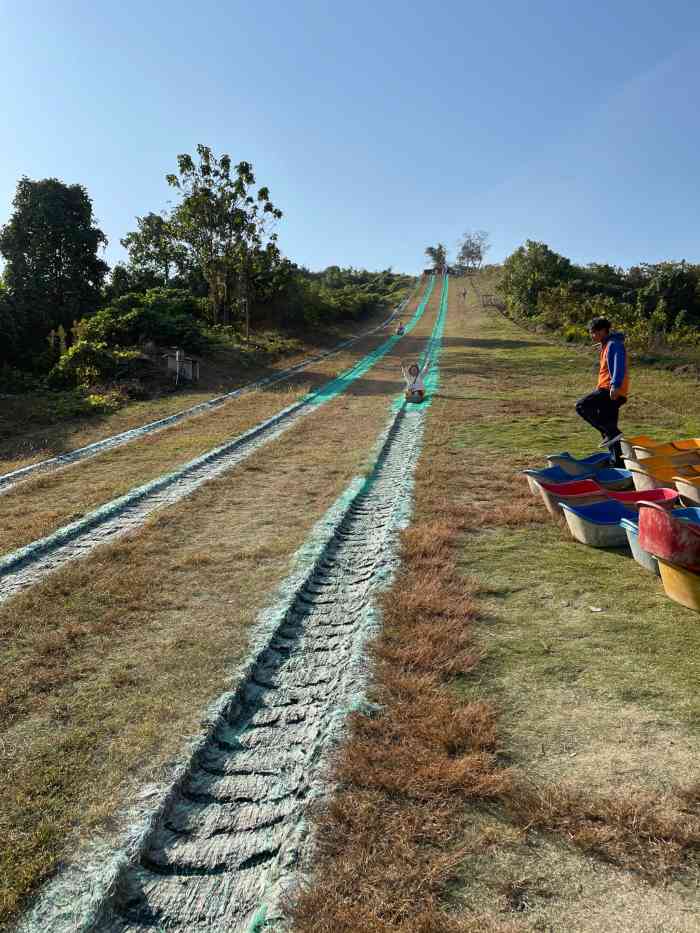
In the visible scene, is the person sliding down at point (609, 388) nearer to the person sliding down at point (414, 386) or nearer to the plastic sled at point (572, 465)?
the plastic sled at point (572, 465)

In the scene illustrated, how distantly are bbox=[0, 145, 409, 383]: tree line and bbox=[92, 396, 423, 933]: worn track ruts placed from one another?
12414 millimetres

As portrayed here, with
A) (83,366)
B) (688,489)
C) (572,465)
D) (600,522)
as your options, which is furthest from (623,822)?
(83,366)

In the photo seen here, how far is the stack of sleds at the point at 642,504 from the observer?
368cm

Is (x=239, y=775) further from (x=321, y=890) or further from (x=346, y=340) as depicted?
→ (x=346, y=340)

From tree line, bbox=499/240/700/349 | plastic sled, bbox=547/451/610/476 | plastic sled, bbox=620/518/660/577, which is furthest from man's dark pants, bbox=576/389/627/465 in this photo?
tree line, bbox=499/240/700/349

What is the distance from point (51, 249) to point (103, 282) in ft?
7.05

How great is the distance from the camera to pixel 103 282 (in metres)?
23.0

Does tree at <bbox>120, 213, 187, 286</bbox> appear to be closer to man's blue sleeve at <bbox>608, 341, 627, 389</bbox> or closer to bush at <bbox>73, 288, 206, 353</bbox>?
bush at <bbox>73, 288, 206, 353</bbox>

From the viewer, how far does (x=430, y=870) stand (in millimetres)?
2029

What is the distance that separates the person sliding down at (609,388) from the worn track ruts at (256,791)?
4.17 m

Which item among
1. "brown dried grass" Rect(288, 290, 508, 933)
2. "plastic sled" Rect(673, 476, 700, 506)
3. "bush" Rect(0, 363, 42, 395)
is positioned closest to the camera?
"brown dried grass" Rect(288, 290, 508, 933)

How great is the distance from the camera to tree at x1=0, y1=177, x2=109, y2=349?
20.7 meters

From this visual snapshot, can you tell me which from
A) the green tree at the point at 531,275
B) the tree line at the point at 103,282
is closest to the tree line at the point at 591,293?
the green tree at the point at 531,275

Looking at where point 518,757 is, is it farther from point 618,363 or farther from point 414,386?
point 414,386
